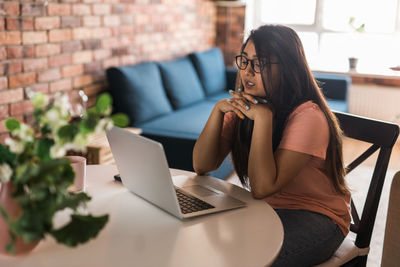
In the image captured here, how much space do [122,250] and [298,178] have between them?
0.65 m

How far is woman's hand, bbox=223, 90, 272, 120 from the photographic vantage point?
57.8 inches

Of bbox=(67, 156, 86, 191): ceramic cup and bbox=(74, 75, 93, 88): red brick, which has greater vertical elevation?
bbox=(67, 156, 86, 191): ceramic cup

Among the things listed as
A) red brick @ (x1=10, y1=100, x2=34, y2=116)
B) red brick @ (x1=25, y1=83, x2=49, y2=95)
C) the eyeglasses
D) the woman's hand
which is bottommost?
red brick @ (x1=10, y1=100, x2=34, y2=116)

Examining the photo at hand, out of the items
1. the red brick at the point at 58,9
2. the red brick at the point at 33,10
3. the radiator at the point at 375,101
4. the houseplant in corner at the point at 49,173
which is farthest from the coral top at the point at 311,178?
the radiator at the point at 375,101

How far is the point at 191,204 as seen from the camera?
4.26ft

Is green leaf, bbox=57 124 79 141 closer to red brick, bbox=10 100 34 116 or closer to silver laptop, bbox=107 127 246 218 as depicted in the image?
silver laptop, bbox=107 127 246 218

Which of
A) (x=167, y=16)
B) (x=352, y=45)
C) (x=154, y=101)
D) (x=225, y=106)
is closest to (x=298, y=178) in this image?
(x=225, y=106)

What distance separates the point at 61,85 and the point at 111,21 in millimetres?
707

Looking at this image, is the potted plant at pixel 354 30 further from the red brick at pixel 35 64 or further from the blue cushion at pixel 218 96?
the red brick at pixel 35 64

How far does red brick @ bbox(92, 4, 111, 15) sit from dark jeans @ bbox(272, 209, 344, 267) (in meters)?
2.26

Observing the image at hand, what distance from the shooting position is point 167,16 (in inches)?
170

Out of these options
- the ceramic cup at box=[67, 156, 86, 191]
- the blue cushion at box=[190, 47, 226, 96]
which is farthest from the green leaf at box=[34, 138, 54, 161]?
the blue cushion at box=[190, 47, 226, 96]

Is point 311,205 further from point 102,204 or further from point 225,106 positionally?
point 102,204

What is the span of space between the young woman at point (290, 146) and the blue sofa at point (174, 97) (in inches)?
46.2
